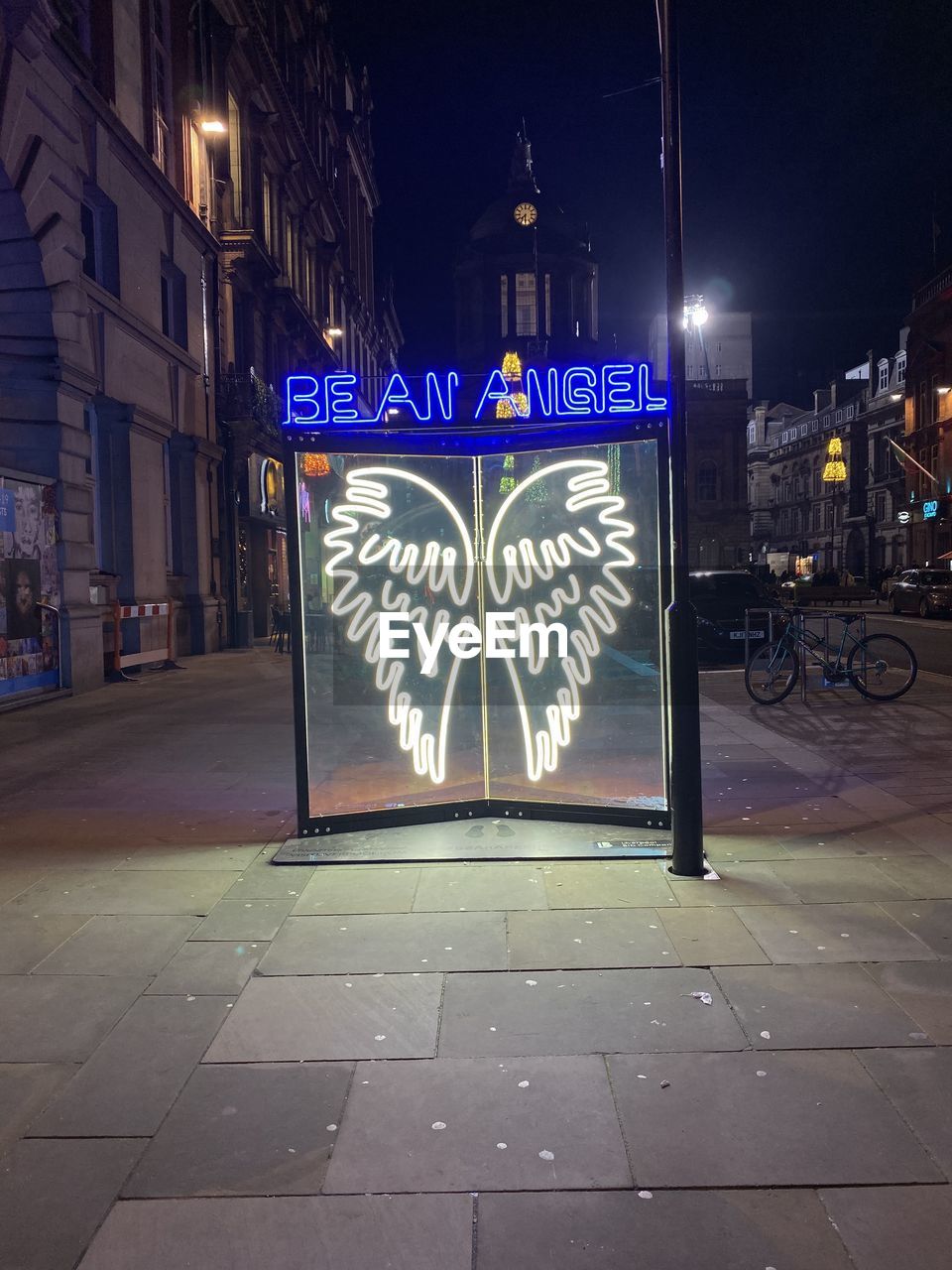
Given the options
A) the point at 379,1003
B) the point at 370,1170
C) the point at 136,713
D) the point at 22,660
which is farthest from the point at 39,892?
the point at 22,660

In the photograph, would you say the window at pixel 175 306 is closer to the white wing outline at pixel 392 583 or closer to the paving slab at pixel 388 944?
the white wing outline at pixel 392 583

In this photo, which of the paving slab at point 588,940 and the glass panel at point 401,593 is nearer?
the paving slab at point 588,940

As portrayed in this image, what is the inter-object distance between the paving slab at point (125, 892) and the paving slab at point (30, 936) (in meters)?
0.10

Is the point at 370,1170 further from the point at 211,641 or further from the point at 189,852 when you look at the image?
the point at 211,641

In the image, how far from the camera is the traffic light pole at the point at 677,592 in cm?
524

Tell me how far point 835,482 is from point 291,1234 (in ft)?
217

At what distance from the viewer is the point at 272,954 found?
427 cm

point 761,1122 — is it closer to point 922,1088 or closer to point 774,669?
point 922,1088

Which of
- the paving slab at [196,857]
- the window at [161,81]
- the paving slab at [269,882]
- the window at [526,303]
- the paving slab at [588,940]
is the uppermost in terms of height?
the window at [526,303]

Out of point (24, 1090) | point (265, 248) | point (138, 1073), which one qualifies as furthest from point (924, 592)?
point (24, 1090)

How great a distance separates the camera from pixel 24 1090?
10.3 ft

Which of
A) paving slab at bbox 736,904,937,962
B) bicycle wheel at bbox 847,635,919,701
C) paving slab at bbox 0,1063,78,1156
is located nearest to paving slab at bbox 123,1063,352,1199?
paving slab at bbox 0,1063,78,1156

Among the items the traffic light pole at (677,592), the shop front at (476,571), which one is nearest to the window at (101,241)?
the shop front at (476,571)

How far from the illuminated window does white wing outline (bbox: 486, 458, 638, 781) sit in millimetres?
60802
